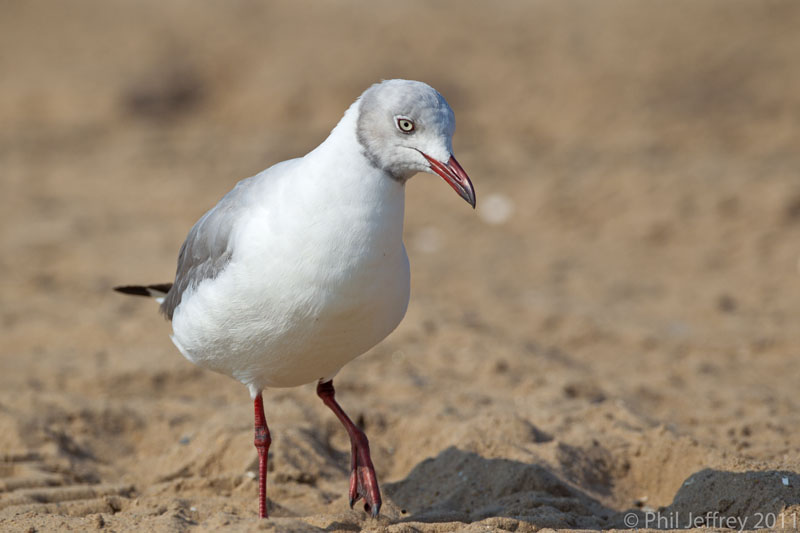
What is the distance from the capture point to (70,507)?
4414 mm

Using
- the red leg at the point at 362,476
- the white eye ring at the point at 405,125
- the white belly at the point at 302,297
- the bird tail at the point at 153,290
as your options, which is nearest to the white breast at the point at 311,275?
the white belly at the point at 302,297

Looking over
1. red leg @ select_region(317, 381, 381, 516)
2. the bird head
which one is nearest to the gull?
the bird head

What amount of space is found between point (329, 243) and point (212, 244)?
79cm

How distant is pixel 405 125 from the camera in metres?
3.61

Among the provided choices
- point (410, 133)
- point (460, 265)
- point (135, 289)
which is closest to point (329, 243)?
point (410, 133)

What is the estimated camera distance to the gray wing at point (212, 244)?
403 centimetres

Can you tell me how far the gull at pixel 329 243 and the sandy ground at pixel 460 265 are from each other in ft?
2.49

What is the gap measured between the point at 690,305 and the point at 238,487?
5.03 meters

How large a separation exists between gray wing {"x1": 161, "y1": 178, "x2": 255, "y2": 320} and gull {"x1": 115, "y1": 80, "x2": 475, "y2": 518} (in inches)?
0.5

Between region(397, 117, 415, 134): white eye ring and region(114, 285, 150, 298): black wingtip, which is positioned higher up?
region(114, 285, 150, 298): black wingtip

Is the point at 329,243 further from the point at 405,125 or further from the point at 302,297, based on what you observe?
the point at 405,125

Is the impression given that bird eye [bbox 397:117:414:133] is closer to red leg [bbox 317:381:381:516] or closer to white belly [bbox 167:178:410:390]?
white belly [bbox 167:178:410:390]

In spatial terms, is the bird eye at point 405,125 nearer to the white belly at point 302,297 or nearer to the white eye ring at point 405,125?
the white eye ring at point 405,125

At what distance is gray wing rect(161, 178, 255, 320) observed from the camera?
403 centimetres
